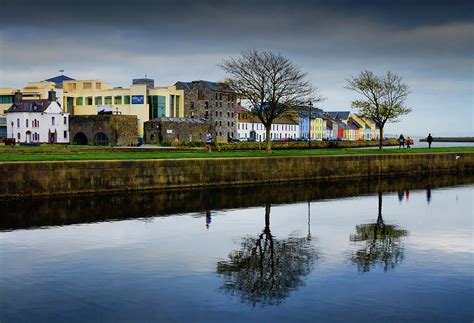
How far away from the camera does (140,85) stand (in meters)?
115

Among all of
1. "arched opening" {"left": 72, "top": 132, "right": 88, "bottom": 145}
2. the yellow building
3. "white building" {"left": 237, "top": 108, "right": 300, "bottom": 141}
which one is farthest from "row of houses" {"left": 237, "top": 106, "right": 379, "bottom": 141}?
"arched opening" {"left": 72, "top": 132, "right": 88, "bottom": 145}

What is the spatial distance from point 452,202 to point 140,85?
8511cm

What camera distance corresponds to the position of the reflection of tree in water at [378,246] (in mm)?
20359

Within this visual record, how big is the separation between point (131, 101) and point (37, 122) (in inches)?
807

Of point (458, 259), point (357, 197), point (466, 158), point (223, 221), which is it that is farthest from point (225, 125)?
point (458, 259)

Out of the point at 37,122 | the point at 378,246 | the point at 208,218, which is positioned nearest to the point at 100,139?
the point at 37,122

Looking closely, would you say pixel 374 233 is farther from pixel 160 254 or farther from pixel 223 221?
pixel 160 254

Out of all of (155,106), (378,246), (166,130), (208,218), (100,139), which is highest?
(155,106)

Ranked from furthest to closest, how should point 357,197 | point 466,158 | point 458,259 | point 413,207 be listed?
point 466,158, point 357,197, point 413,207, point 458,259

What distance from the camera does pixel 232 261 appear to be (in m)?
20.5

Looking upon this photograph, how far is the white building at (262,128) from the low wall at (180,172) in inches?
3359

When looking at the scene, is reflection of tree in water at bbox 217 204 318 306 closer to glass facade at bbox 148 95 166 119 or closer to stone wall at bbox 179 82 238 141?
glass facade at bbox 148 95 166 119

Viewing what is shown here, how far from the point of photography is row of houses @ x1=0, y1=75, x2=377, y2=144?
9850 centimetres

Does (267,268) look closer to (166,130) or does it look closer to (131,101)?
(166,130)
